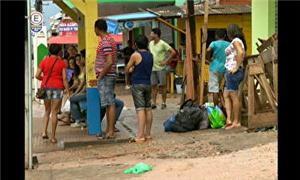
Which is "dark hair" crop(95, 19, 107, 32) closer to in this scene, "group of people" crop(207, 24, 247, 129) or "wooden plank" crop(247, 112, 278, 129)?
"group of people" crop(207, 24, 247, 129)

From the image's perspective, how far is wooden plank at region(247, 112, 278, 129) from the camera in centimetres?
902

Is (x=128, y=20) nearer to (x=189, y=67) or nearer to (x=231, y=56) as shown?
(x=189, y=67)

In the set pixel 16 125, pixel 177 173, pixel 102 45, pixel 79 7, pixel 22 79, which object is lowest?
pixel 177 173

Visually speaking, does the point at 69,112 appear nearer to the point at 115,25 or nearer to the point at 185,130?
the point at 185,130

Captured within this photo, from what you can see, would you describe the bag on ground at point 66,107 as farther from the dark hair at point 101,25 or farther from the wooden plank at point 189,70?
the dark hair at point 101,25

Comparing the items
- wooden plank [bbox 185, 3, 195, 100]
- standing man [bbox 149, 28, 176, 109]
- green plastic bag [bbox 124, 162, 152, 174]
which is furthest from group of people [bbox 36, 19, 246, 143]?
standing man [bbox 149, 28, 176, 109]

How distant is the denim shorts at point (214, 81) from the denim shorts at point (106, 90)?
2.01m

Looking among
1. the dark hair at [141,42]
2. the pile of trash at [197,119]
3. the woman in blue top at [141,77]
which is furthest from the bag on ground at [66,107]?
the dark hair at [141,42]

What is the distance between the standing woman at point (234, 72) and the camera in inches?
362

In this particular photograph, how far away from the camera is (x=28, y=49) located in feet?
24.7

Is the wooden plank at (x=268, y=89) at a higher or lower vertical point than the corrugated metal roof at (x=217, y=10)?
lower

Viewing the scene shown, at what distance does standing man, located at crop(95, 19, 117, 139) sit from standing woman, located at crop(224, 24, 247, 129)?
6.05ft

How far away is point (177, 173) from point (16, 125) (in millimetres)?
3284

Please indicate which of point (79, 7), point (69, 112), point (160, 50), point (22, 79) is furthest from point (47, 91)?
point (22, 79)
